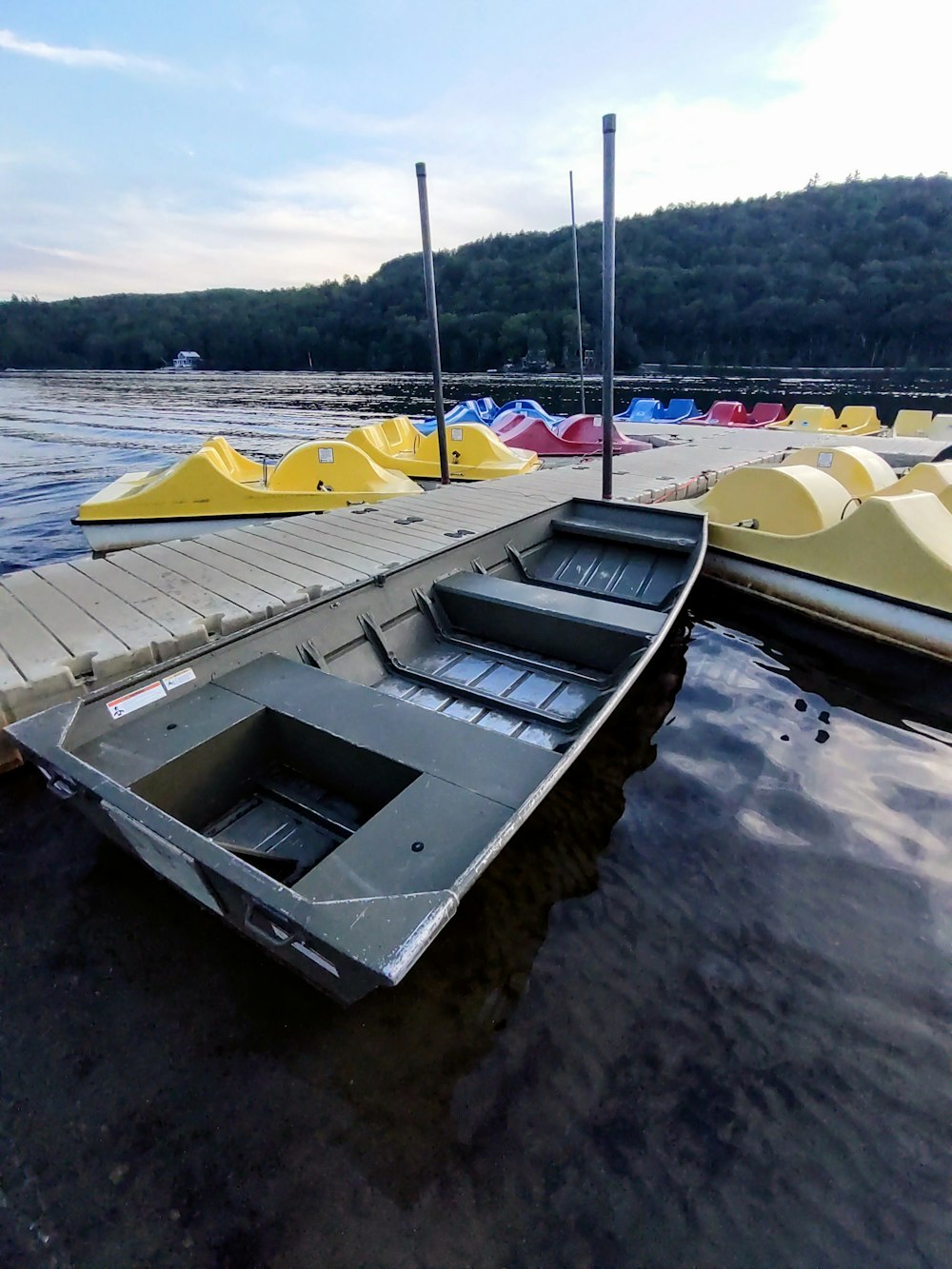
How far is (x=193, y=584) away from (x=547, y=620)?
120 inches

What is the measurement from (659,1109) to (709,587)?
6.09 meters

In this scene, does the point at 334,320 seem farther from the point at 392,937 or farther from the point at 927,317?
the point at 392,937

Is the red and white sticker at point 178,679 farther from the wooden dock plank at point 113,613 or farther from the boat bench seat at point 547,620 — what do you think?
the boat bench seat at point 547,620

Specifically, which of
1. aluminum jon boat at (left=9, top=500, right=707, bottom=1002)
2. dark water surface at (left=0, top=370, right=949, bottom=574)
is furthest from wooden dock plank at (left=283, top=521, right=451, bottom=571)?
dark water surface at (left=0, top=370, right=949, bottom=574)

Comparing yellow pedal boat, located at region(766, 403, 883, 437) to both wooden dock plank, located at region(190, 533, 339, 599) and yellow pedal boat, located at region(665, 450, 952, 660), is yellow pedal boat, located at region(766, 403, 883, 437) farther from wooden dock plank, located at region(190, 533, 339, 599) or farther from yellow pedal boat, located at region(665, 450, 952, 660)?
wooden dock plank, located at region(190, 533, 339, 599)

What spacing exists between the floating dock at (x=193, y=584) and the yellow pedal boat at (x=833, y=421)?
45.6 ft

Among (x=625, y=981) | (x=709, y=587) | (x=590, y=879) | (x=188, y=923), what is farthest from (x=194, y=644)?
(x=709, y=587)

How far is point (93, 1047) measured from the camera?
8.11ft

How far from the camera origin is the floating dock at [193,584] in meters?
3.82

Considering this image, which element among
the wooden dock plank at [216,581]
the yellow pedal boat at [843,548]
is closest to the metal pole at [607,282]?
the yellow pedal boat at [843,548]

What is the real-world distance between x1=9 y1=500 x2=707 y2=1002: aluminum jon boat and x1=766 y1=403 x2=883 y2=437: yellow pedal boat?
1711cm

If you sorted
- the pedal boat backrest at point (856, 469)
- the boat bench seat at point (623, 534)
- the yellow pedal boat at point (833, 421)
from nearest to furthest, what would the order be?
the boat bench seat at point (623, 534)
the pedal boat backrest at point (856, 469)
the yellow pedal boat at point (833, 421)

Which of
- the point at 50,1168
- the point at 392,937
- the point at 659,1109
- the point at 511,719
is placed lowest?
the point at 659,1109

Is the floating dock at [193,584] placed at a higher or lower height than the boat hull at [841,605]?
higher
